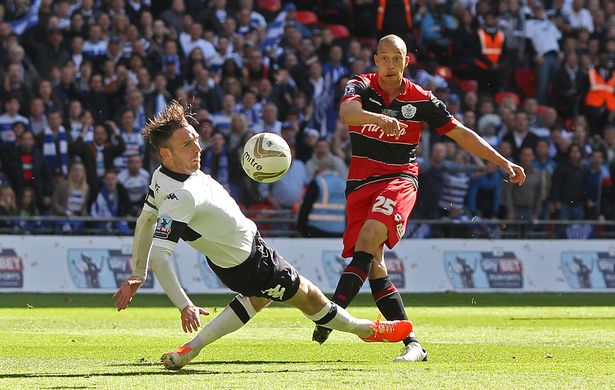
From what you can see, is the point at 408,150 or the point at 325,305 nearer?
the point at 325,305

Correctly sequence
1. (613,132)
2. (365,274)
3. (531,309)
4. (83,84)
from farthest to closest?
1. (613,132)
2. (83,84)
3. (531,309)
4. (365,274)

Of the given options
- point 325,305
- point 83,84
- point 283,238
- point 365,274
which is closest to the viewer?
point 325,305

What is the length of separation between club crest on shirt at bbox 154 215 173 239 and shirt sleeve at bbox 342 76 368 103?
204 centimetres

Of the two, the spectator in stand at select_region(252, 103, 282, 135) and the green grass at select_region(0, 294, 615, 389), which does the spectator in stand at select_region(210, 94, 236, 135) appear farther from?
the green grass at select_region(0, 294, 615, 389)

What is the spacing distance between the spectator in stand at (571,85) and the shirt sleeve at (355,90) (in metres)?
16.5

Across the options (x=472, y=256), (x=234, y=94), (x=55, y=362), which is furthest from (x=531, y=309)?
(x=55, y=362)

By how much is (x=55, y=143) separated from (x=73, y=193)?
0.91 metres

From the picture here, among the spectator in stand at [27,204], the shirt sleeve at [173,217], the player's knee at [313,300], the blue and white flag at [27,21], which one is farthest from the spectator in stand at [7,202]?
the shirt sleeve at [173,217]

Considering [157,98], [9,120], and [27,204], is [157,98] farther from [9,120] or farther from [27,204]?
[27,204]

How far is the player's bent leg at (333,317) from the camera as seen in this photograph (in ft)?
29.5

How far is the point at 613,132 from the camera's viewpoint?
24.0 m

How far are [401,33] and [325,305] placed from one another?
17.0 metres

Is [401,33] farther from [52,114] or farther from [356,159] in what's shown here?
[356,159]

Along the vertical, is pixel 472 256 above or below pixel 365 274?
below
